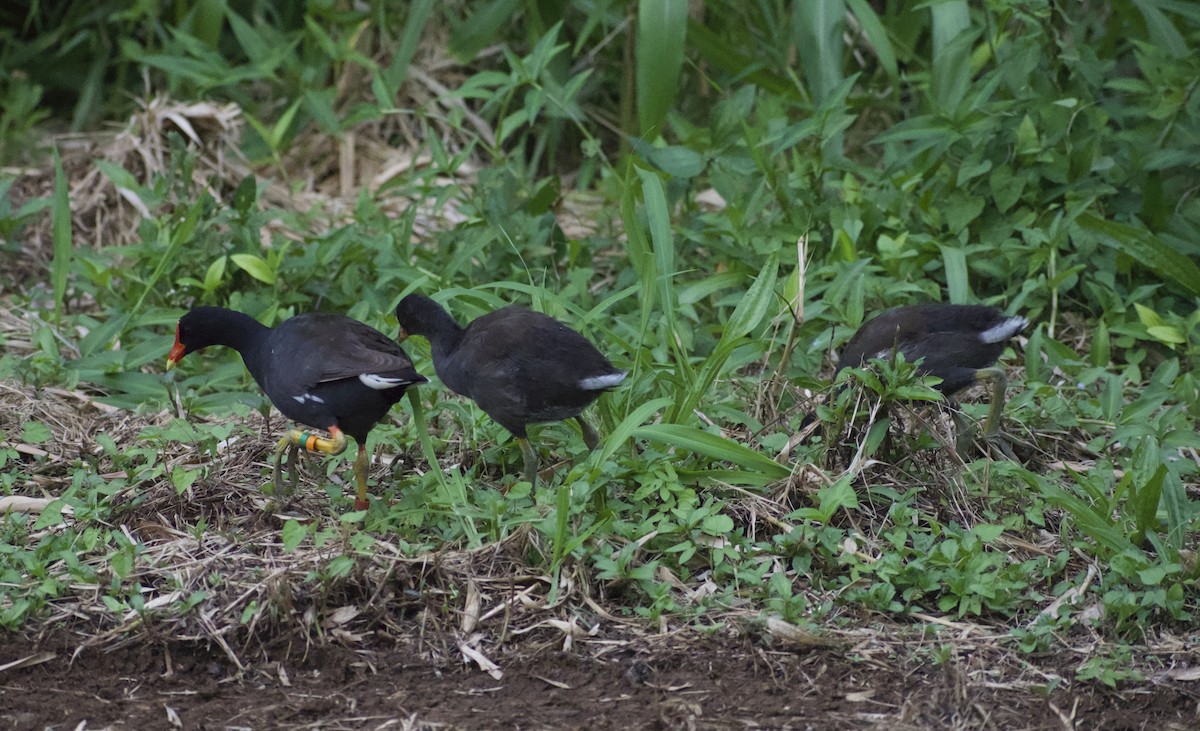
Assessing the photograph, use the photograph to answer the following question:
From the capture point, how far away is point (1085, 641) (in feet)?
11.9

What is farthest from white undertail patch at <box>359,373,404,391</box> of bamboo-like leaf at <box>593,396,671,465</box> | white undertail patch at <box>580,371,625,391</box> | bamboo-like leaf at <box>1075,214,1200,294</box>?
bamboo-like leaf at <box>1075,214,1200,294</box>

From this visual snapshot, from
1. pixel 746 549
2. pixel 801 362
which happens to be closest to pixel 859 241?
pixel 801 362

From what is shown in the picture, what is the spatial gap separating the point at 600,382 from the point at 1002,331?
4.97ft

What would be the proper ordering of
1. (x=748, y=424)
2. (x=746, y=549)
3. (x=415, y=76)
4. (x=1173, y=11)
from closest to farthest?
1. (x=746, y=549)
2. (x=748, y=424)
3. (x=1173, y=11)
4. (x=415, y=76)

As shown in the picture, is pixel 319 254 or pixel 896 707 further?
pixel 319 254

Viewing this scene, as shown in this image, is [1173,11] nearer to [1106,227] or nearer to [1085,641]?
[1106,227]

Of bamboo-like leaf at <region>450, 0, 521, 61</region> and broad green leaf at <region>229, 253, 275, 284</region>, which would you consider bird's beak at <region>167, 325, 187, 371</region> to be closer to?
broad green leaf at <region>229, 253, 275, 284</region>

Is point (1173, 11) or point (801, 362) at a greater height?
point (1173, 11)

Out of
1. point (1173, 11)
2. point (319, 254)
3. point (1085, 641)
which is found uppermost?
point (1173, 11)

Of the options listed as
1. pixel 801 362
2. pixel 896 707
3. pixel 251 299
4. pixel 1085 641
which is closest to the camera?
pixel 896 707

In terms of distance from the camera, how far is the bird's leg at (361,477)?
13.9 ft

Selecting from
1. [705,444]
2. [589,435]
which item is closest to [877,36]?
[589,435]

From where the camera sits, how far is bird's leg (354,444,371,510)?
13.9 feet

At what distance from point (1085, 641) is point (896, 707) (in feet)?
2.21
